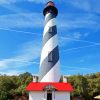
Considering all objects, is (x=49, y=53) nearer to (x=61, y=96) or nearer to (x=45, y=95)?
(x=45, y=95)

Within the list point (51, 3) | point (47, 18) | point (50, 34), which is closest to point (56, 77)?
point (50, 34)

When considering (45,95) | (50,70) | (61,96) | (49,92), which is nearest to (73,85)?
(50,70)

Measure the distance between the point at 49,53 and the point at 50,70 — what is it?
1829 millimetres

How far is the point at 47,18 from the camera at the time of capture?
25.5 metres

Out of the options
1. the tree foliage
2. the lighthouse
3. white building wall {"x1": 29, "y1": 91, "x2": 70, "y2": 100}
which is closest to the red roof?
the lighthouse

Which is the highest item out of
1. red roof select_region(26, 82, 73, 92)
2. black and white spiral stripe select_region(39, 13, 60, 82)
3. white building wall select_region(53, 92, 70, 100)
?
black and white spiral stripe select_region(39, 13, 60, 82)

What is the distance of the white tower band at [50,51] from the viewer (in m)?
23.1

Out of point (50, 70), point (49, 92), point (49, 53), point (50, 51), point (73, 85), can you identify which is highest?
point (50, 51)

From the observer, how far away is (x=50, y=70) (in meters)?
23.1

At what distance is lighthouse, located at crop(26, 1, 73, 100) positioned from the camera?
21547 millimetres

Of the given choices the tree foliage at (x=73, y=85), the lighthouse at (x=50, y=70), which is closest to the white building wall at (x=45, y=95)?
the lighthouse at (x=50, y=70)

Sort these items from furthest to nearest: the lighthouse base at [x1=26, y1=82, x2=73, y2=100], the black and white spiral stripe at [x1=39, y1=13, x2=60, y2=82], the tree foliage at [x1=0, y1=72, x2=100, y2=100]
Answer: the tree foliage at [x1=0, y1=72, x2=100, y2=100] → the black and white spiral stripe at [x1=39, y1=13, x2=60, y2=82] → the lighthouse base at [x1=26, y1=82, x2=73, y2=100]

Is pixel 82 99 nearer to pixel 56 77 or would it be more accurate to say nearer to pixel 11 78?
pixel 56 77

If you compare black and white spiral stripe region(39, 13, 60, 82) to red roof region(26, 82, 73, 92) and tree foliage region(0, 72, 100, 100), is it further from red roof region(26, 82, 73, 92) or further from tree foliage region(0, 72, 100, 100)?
tree foliage region(0, 72, 100, 100)
